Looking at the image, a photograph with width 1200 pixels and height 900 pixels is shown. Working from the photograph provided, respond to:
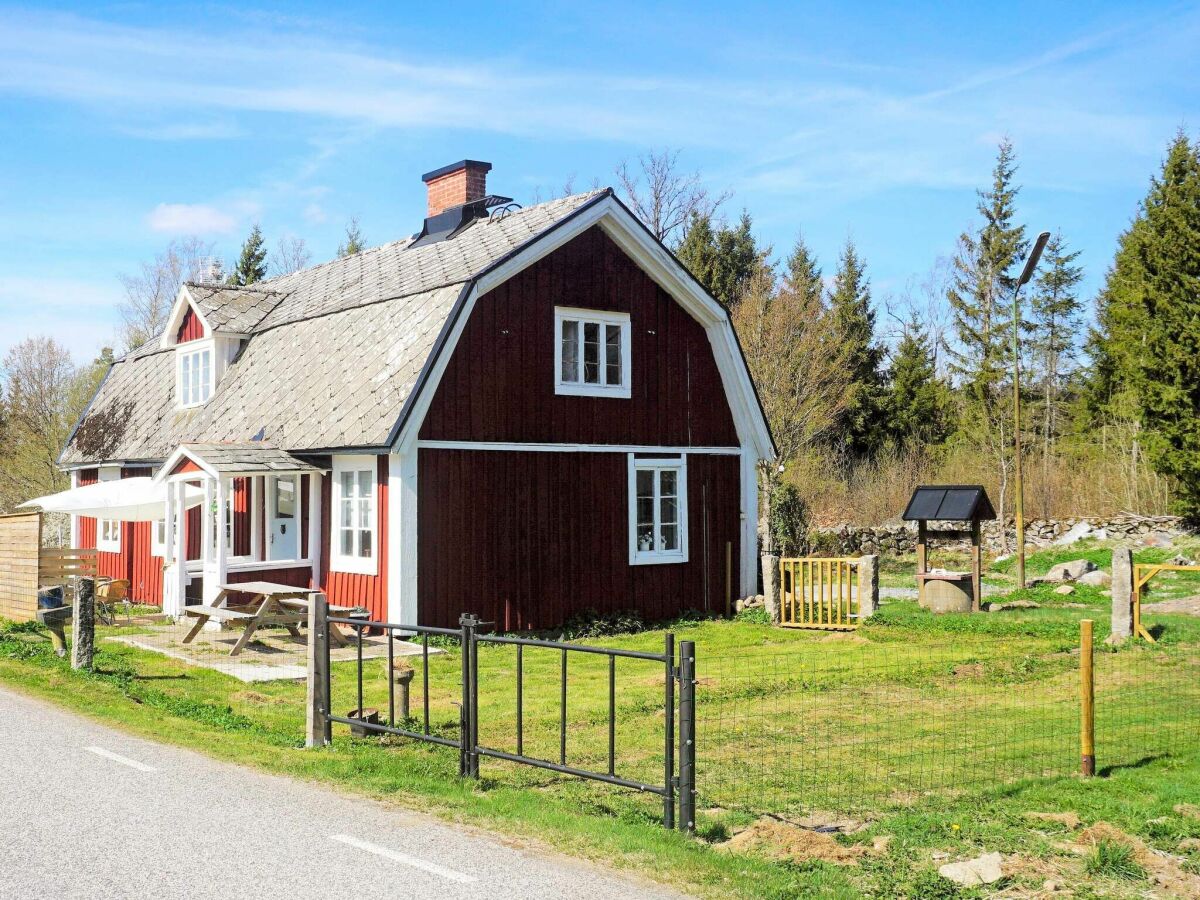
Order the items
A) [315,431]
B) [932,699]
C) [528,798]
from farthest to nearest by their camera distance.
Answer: [315,431] < [932,699] < [528,798]

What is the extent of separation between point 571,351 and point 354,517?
434 cm

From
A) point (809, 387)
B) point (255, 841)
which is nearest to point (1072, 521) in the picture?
point (809, 387)

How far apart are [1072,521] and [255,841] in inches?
1125

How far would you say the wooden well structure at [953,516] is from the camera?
60.6 ft

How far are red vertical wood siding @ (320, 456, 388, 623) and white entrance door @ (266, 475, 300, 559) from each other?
0.72m

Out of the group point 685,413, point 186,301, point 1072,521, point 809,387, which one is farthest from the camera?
point 809,387

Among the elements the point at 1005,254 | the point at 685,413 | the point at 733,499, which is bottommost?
the point at 733,499

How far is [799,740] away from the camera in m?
9.93

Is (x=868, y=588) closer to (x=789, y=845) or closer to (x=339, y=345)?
(x=339, y=345)

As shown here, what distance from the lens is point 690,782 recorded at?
23.2ft

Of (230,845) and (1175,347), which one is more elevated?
(1175,347)

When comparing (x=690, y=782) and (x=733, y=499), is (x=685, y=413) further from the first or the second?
(x=690, y=782)

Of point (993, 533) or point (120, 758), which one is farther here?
point (993, 533)

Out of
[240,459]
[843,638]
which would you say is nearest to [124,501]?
[240,459]
